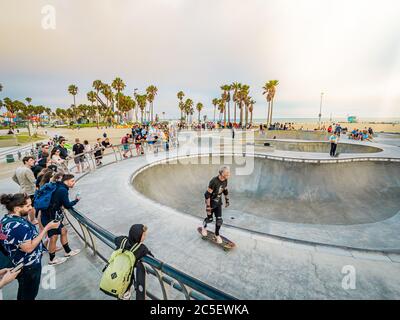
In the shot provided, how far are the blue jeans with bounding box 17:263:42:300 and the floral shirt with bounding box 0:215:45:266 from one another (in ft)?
0.31

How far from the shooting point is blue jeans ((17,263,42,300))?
8.23 feet

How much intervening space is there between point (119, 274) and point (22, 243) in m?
1.40

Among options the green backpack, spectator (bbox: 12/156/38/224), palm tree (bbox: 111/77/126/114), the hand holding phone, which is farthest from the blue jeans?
palm tree (bbox: 111/77/126/114)

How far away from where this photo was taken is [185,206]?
414 inches

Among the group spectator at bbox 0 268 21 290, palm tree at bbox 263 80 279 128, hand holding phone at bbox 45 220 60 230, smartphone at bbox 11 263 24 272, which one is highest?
palm tree at bbox 263 80 279 128

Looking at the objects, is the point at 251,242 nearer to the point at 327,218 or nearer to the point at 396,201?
the point at 327,218

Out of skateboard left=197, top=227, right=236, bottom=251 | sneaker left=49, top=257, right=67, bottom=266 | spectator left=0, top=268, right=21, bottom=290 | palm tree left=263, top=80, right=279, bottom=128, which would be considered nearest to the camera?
spectator left=0, top=268, right=21, bottom=290

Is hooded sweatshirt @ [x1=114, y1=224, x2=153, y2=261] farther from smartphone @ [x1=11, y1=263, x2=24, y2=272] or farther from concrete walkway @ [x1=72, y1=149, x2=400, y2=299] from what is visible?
concrete walkway @ [x1=72, y1=149, x2=400, y2=299]

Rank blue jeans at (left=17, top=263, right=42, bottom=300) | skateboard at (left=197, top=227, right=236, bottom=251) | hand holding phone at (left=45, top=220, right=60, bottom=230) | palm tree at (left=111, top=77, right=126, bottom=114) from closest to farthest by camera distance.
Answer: blue jeans at (left=17, top=263, right=42, bottom=300) < hand holding phone at (left=45, top=220, right=60, bottom=230) < skateboard at (left=197, top=227, right=236, bottom=251) < palm tree at (left=111, top=77, right=126, bottom=114)

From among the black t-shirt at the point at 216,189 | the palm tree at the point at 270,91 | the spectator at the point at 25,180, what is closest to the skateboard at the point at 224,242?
the black t-shirt at the point at 216,189

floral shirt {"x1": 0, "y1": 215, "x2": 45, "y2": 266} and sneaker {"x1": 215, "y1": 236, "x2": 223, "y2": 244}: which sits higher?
floral shirt {"x1": 0, "y1": 215, "x2": 45, "y2": 266}

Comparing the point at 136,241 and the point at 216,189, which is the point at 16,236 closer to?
the point at 136,241

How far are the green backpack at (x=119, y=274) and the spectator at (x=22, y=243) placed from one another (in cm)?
117
